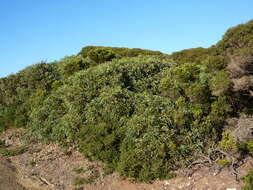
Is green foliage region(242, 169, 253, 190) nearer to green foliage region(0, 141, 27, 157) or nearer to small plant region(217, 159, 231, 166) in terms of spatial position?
small plant region(217, 159, 231, 166)

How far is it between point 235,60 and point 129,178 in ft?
15.4

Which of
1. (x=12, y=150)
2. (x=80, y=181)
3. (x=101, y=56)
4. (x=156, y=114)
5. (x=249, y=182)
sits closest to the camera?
(x=249, y=182)

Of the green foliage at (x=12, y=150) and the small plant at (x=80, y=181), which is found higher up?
the green foliage at (x=12, y=150)

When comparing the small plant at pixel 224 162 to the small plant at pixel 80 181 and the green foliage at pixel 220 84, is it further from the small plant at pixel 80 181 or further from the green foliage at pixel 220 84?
the small plant at pixel 80 181

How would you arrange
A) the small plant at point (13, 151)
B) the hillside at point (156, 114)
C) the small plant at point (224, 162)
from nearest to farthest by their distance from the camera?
the small plant at point (224, 162) < the hillside at point (156, 114) < the small plant at point (13, 151)

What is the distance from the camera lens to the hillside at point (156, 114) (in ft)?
22.8

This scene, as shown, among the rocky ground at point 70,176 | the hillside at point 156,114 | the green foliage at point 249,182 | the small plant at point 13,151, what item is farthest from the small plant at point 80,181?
the green foliage at point 249,182

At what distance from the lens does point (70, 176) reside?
7.51 m

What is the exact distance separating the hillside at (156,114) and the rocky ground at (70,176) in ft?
0.78

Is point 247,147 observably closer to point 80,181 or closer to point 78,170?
point 80,181

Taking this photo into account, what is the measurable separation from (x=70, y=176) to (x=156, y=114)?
2.95m

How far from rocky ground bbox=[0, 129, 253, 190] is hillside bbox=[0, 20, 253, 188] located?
0.78 feet

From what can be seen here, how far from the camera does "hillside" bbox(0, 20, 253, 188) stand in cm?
695

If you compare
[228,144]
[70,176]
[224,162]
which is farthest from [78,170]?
[228,144]
